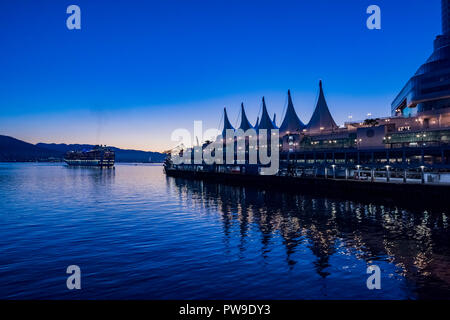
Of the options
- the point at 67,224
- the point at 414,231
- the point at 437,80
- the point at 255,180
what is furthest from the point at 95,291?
the point at 437,80

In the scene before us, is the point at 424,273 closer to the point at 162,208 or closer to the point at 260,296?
the point at 260,296

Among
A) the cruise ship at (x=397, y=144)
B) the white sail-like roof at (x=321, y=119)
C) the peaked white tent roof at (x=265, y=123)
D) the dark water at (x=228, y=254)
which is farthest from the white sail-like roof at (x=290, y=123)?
the dark water at (x=228, y=254)

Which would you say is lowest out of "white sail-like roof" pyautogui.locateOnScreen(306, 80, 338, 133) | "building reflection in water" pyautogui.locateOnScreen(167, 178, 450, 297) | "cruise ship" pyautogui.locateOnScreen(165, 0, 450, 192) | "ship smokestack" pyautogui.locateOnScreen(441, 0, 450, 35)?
"building reflection in water" pyautogui.locateOnScreen(167, 178, 450, 297)

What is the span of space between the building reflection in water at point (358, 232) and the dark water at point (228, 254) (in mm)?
79

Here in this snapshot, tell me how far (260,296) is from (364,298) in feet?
12.2

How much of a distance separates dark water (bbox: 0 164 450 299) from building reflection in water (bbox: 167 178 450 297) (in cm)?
8

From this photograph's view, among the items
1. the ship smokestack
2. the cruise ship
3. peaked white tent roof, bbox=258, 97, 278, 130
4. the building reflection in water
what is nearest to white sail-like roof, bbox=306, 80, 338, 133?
the cruise ship

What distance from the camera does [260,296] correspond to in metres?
11.8

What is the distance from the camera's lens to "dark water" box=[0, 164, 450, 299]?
40.8 ft

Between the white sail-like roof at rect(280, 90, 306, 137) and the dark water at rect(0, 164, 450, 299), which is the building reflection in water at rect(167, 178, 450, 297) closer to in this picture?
the dark water at rect(0, 164, 450, 299)

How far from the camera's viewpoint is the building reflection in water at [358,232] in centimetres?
1516

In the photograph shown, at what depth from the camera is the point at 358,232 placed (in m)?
22.6

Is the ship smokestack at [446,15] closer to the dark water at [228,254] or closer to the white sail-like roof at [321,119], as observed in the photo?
the white sail-like roof at [321,119]
